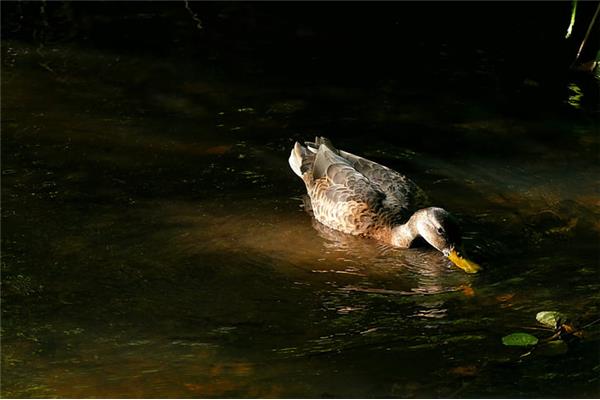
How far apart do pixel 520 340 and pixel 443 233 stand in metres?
1.93

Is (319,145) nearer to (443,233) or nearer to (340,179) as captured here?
(340,179)

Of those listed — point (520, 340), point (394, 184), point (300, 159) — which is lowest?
point (300, 159)

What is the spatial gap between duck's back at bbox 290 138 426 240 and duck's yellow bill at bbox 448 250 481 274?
2.91ft

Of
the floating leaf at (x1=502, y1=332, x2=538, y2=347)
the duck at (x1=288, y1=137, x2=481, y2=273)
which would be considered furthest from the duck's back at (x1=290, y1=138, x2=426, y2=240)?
the floating leaf at (x1=502, y1=332, x2=538, y2=347)

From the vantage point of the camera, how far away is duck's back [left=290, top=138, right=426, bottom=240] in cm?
884

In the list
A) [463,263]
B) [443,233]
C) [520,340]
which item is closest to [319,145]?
[443,233]

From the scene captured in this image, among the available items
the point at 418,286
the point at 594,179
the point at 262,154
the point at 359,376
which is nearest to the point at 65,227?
the point at 262,154

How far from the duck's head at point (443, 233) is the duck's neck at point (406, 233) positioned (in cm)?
3

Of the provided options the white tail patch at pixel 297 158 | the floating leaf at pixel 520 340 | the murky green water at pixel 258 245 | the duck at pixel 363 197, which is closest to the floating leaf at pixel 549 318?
the murky green water at pixel 258 245

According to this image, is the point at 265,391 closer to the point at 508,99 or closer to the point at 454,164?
the point at 454,164

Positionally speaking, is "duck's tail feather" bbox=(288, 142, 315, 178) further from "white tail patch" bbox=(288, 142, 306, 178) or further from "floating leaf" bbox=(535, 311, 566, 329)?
"floating leaf" bbox=(535, 311, 566, 329)

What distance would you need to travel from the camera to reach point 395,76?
11.6 meters

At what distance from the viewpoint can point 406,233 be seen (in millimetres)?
8602

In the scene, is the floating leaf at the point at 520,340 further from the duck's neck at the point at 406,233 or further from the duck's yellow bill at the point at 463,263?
the duck's neck at the point at 406,233
